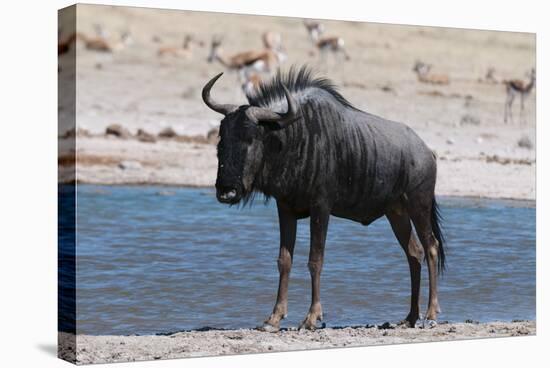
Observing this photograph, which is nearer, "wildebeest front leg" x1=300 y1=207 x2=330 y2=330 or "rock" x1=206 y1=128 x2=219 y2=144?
"wildebeest front leg" x1=300 y1=207 x2=330 y2=330

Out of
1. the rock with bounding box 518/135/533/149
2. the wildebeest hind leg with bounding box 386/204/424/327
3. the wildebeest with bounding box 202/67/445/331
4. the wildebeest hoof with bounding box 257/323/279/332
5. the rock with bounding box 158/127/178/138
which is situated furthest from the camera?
the rock with bounding box 158/127/178/138

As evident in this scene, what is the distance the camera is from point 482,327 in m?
10.6

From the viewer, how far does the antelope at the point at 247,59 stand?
505 inches

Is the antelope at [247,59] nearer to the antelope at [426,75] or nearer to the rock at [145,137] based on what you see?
the rock at [145,137]

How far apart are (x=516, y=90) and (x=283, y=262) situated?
3.45 meters

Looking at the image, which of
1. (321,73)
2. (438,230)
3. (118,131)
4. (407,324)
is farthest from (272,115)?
(118,131)

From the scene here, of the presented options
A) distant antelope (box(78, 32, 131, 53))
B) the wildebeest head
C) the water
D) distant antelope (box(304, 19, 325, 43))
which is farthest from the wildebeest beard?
distant antelope (box(78, 32, 131, 53))

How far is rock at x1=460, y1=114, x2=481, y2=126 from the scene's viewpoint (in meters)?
11.9

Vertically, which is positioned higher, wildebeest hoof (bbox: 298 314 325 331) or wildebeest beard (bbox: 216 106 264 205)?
wildebeest beard (bbox: 216 106 264 205)

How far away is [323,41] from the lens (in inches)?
474

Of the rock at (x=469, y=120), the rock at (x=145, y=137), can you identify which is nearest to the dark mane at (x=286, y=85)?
the rock at (x=469, y=120)

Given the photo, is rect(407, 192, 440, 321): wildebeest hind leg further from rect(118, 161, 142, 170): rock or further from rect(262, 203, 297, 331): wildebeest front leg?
rect(118, 161, 142, 170): rock

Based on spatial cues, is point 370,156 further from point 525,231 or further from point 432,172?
point 525,231

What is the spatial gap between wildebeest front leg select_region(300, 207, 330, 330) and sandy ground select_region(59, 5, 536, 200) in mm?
2055
